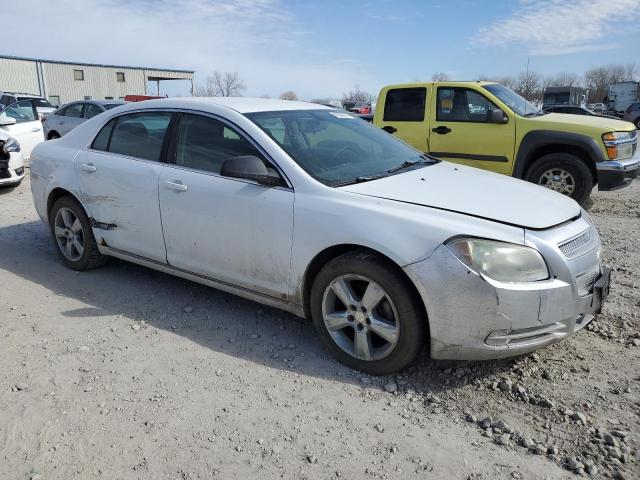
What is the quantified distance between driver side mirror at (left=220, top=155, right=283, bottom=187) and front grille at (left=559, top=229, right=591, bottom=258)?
66.9 inches

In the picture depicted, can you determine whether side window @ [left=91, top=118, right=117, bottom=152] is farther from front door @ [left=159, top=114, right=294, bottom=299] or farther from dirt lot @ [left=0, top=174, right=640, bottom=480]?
dirt lot @ [left=0, top=174, right=640, bottom=480]

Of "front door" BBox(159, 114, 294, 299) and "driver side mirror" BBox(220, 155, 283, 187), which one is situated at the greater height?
"driver side mirror" BBox(220, 155, 283, 187)

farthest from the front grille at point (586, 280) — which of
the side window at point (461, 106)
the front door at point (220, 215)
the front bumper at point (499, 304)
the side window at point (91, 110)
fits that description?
the side window at point (91, 110)

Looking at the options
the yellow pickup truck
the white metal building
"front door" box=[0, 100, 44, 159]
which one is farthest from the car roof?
the white metal building

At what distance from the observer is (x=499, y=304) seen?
105 inches

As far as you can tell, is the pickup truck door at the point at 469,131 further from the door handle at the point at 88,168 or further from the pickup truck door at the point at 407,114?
the door handle at the point at 88,168

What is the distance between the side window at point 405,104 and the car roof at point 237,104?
431 centimetres

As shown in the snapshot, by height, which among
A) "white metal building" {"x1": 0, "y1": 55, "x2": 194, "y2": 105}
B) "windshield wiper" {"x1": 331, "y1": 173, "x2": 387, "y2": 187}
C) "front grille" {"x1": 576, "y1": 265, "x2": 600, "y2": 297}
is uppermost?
"white metal building" {"x1": 0, "y1": 55, "x2": 194, "y2": 105}

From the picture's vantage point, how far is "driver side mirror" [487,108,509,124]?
7.54 m

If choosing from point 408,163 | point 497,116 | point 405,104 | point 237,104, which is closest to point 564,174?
point 497,116

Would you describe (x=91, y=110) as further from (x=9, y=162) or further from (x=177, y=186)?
(x=177, y=186)

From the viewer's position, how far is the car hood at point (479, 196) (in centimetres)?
291

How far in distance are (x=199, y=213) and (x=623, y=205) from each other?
692 centimetres

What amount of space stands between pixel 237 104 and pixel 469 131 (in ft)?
16.1
